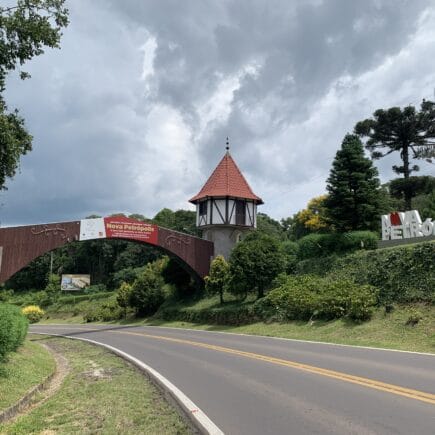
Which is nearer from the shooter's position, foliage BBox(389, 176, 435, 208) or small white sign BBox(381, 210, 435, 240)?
small white sign BBox(381, 210, 435, 240)

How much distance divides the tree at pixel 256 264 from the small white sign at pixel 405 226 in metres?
6.87

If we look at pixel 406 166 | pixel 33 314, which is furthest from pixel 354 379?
pixel 33 314

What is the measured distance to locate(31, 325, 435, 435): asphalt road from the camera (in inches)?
231

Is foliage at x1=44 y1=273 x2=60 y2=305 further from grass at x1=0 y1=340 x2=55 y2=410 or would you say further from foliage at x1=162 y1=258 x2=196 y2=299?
grass at x1=0 y1=340 x2=55 y2=410

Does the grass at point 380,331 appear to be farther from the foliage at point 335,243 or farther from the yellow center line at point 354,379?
the foliage at point 335,243

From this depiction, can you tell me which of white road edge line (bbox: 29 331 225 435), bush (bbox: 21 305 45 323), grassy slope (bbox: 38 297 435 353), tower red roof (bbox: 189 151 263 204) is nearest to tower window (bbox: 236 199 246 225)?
tower red roof (bbox: 189 151 263 204)

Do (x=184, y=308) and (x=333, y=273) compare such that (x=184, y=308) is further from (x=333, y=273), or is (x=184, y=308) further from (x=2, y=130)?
(x=2, y=130)

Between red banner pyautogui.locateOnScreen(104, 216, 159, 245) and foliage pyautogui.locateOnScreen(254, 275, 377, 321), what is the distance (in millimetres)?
13364

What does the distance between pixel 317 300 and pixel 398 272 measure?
4003 millimetres

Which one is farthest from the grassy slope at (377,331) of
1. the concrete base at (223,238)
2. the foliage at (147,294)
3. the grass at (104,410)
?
the foliage at (147,294)

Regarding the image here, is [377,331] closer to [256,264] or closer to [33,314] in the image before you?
[256,264]

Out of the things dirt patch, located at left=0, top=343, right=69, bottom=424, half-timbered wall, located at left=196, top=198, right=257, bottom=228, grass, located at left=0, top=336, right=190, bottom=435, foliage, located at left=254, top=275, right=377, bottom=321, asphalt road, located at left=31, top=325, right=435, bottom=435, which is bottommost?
dirt patch, located at left=0, top=343, right=69, bottom=424

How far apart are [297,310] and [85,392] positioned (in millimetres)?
16272

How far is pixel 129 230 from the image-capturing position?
37.2 meters
